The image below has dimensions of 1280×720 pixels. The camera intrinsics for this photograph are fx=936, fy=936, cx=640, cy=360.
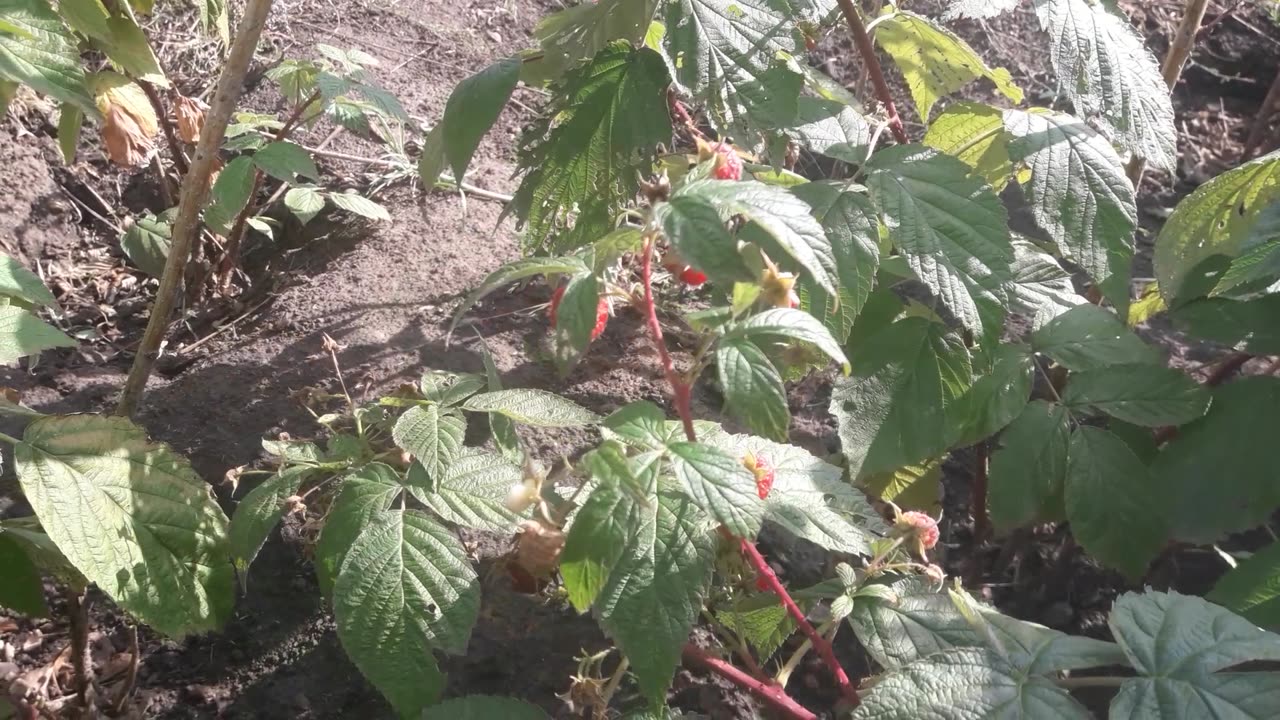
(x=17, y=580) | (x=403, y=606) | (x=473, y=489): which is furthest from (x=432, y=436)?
(x=17, y=580)

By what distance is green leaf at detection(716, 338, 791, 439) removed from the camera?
820 mm

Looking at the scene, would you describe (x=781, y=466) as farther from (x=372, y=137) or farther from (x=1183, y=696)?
(x=372, y=137)

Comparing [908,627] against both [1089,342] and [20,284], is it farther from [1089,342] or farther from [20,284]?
[20,284]

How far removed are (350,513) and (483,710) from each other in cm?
28

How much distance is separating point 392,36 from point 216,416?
60.4 inches

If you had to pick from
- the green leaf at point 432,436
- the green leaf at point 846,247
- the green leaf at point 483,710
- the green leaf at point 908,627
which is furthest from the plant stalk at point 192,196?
the green leaf at point 908,627

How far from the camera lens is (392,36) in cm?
283

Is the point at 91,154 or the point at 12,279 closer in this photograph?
the point at 12,279

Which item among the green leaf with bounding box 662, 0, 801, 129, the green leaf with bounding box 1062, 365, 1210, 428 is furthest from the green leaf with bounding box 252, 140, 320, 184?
the green leaf with bounding box 1062, 365, 1210, 428

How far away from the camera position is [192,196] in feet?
4.95

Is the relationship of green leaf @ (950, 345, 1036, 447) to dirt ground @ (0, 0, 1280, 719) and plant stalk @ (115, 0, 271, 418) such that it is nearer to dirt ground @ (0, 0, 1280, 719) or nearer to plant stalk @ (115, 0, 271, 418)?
dirt ground @ (0, 0, 1280, 719)

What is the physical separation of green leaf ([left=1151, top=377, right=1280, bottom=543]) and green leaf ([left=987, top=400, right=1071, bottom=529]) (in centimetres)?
17

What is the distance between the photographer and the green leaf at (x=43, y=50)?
1117mm

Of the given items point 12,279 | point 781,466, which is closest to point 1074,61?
point 781,466
